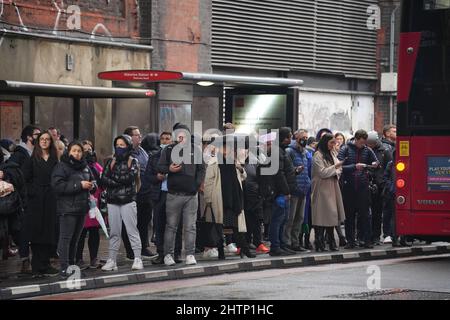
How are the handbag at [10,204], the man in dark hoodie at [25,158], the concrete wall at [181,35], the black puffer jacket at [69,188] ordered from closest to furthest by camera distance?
the handbag at [10,204], the black puffer jacket at [69,188], the man in dark hoodie at [25,158], the concrete wall at [181,35]

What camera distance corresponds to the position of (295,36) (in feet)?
98.3

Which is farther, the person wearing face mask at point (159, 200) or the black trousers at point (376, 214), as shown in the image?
the black trousers at point (376, 214)

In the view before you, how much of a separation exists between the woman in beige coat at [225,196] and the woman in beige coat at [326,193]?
1.66 m

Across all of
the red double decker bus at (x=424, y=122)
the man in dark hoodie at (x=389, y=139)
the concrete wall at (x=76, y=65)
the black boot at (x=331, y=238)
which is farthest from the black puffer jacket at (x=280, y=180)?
the concrete wall at (x=76, y=65)

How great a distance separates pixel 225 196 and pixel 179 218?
1055 millimetres

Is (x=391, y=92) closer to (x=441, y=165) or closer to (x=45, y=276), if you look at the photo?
(x=441, y=165)

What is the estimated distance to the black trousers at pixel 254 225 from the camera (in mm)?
18766

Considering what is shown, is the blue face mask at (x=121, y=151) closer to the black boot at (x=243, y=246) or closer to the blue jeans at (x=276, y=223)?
the black boot at (x=243, y=246)

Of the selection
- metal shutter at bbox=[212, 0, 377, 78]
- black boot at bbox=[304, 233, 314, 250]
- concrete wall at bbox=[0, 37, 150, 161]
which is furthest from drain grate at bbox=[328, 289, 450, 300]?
metal shutter at bbox=[212, 0, 377, 78]

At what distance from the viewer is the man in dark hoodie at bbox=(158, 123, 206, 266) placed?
16786mm

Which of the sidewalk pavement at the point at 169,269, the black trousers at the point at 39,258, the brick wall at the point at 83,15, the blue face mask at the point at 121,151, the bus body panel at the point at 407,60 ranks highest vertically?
the brick wall at the point at 83,15

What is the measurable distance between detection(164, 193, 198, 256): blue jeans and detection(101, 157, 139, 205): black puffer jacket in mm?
822

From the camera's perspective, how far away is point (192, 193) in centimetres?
1686

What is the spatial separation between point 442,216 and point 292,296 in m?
4.15
